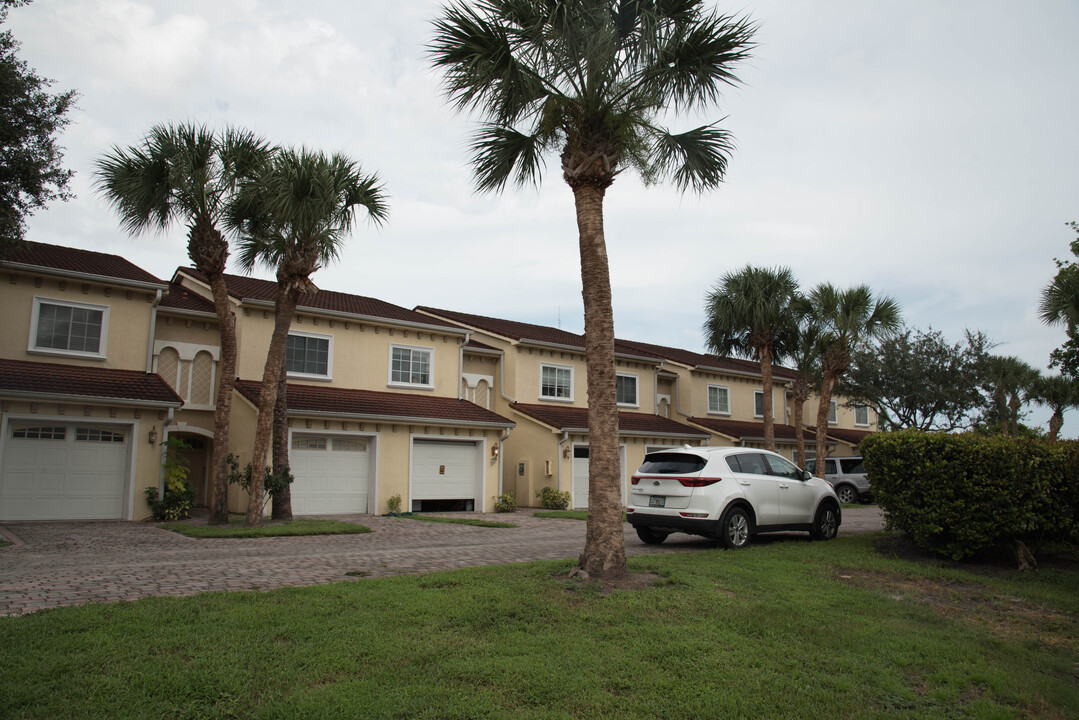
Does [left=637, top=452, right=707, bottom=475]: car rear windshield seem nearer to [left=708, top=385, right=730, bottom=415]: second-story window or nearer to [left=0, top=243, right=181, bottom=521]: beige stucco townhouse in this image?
[left=0, top=243, right=181, bottom=521]: beige stucco townhouse

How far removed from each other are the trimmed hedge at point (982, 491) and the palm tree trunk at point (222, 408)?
42.6 ft

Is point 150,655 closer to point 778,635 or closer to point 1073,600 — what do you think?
point 778,635

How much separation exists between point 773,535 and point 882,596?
6495 mm

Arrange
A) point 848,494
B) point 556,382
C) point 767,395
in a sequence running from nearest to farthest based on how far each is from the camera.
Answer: point 767,395 < point 556,382 < point 848,494

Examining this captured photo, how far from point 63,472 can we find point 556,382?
49.7 ft

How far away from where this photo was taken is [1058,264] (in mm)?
17391

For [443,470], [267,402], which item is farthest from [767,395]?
[267,402]

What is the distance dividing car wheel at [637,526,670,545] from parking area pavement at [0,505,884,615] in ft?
0.49

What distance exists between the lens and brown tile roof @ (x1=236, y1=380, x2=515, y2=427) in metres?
18.5

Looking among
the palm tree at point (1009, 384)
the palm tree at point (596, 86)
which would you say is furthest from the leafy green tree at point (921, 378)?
the palm tree at point (596, 86)

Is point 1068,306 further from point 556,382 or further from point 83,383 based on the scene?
point 83,383

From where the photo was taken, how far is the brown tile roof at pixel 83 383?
15.2 meters

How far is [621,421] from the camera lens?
2558 cm

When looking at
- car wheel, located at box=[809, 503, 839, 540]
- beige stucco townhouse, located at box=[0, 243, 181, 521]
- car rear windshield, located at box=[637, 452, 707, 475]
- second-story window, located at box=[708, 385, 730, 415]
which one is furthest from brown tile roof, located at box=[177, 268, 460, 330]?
second-story window, located at box=[708, 385, 730, 415]
